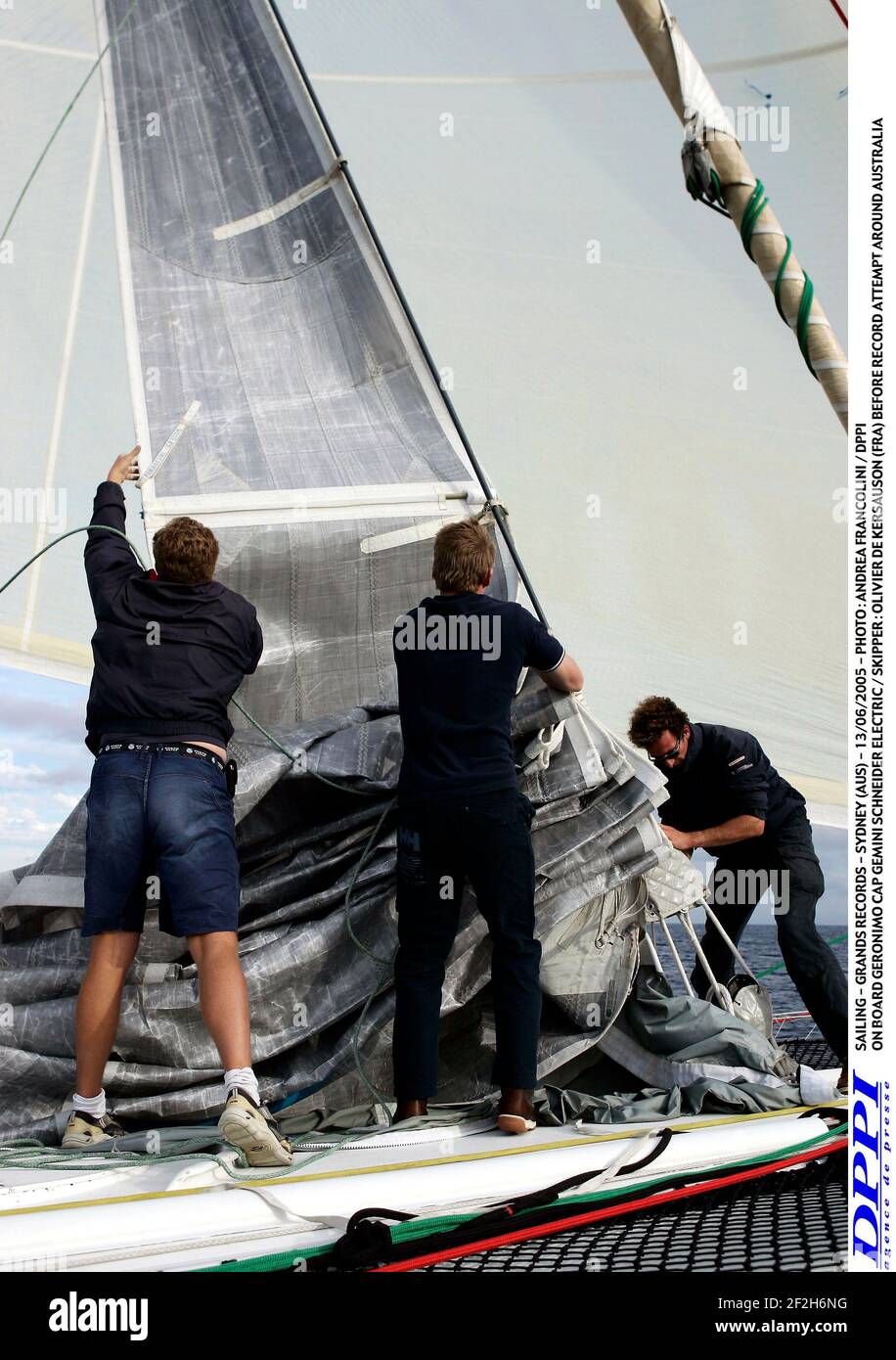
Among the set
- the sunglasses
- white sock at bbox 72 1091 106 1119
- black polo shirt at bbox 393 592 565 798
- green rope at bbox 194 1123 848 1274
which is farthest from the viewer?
the sunglasses

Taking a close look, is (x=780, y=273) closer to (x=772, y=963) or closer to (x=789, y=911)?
(x=789, y=911)

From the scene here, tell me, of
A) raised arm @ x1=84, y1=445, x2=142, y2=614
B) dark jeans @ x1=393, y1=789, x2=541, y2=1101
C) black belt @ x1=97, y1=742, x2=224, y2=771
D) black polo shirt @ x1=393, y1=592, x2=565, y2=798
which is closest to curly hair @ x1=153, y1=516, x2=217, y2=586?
raised arm @ x1=84, y1=445, x2=142, y2=614

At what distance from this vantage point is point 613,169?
7871mm

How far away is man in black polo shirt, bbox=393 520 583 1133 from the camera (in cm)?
343

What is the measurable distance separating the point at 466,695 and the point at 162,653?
717 mm

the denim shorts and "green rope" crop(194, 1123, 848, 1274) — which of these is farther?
the denim shorts

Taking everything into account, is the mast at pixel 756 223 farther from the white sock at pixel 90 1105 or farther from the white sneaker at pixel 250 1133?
the white sock at pixel 90 1105

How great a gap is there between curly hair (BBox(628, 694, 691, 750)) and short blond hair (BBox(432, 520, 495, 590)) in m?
1.10

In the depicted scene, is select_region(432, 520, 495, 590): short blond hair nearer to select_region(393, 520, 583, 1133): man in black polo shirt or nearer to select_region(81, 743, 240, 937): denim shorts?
select_region(393, 520, 583, 1133): man in black polo shirt

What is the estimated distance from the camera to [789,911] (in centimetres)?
460
